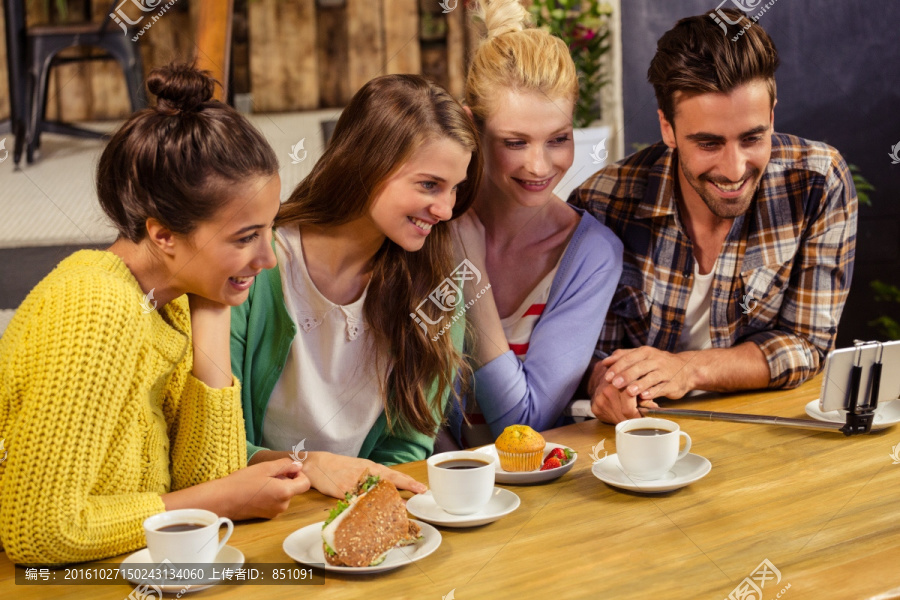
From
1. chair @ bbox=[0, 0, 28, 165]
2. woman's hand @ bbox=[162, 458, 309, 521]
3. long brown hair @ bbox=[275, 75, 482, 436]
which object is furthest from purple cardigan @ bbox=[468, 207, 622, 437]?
chair @ bbox=[0, 0, 28, 165]

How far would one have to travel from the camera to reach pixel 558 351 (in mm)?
2016

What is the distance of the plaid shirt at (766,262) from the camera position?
209 centimetres

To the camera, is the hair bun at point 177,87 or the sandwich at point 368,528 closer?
the sandwich at point 368,528

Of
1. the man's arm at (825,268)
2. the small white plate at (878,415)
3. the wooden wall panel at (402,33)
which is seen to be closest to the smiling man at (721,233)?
the man's arm at (825,268)

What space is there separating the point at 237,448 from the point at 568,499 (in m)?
0.54

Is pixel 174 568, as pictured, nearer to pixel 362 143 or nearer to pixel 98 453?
pixel 98 453

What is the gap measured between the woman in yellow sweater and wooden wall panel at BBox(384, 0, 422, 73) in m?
3.28

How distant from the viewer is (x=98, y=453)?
3.84ft

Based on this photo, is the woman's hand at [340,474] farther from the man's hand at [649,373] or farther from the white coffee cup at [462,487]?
the man's hand at [649,373]

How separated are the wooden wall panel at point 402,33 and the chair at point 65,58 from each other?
4.34 ft

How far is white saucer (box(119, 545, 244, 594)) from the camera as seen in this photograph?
1.07 meters

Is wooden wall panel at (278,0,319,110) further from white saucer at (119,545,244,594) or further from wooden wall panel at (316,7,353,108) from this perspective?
white saucer at (119,545,244,594)

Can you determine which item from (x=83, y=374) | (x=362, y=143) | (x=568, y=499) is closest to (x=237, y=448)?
(x=83, y=374)

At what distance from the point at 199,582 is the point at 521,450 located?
0.57 m
